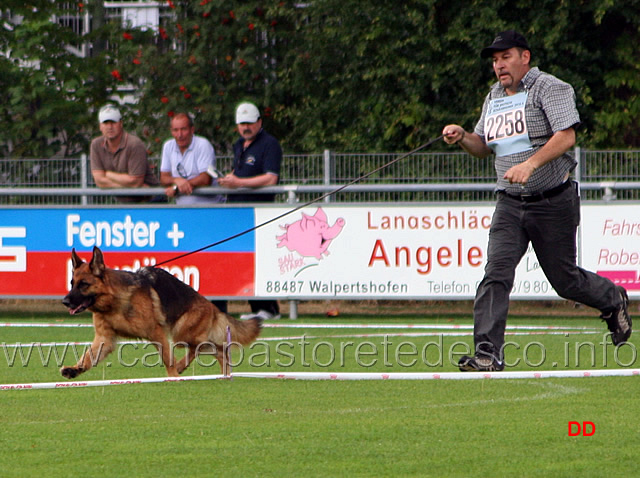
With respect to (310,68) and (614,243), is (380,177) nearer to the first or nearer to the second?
(614,243)

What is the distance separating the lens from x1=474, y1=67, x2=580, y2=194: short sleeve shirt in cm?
714

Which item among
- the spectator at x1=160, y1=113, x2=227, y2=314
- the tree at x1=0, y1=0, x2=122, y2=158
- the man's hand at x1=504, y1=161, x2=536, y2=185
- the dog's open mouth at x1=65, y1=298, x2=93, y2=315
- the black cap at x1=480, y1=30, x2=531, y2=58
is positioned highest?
the tree at x1=0, y1=0, x2=122, y2=158

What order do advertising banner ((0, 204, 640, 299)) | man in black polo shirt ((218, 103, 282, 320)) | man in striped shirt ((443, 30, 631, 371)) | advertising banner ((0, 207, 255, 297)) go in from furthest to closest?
advertising banner ((0, 207, 255, 297)) → man in black polo shirt ((218, 103, 282, 320)) → advertising banner ((0, 204, 640, 299)) → man in striped shirt ((443, 30, 631, 371))

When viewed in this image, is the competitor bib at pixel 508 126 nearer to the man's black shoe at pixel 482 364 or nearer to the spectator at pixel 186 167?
the man's black shoe at pixel 482 364

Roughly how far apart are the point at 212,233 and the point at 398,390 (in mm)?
6262

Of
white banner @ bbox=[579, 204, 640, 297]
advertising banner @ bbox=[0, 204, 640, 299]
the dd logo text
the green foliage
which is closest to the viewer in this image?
the dd logo text

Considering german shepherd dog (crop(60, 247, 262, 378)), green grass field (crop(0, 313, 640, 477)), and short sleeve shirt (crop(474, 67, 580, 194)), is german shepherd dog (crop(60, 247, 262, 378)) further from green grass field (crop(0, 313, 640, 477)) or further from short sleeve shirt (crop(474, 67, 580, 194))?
short sleeve shirt (crop(474, 67, 580, 194))

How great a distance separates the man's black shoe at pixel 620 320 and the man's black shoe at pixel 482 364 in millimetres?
1016

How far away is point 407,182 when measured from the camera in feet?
45.1

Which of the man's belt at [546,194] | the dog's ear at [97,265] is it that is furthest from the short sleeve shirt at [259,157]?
the man's belt at [546,194]

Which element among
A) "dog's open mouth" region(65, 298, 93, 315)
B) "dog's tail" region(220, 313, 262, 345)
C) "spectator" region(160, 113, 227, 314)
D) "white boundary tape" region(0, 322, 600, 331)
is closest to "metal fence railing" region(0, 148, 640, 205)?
"spectator" region(160, 113, 227, 314)

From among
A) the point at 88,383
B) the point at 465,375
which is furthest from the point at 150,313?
the point at 465,375

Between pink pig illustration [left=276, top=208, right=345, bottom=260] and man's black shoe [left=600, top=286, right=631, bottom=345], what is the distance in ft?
17.1

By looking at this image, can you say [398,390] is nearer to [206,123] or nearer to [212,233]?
[212,233]
